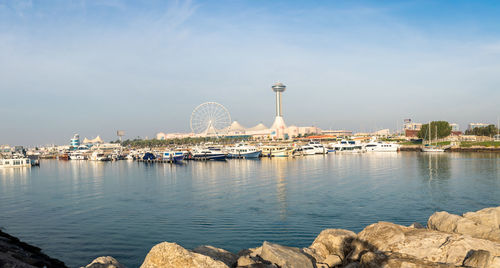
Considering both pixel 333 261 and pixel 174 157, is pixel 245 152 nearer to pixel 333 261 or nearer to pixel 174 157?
pixel 174 157

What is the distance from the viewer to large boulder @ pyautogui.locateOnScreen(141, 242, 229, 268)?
6.65 meters

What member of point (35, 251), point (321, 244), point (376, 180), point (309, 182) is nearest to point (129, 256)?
point (35, 251)

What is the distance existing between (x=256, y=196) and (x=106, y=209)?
9.85 m

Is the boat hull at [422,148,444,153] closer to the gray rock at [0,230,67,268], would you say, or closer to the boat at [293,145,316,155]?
the boat at [293,145,316,155]

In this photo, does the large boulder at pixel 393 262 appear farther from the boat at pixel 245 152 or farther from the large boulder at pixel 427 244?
the boat at pixel 245 152

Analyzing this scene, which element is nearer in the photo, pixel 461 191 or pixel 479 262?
pixel 479 262

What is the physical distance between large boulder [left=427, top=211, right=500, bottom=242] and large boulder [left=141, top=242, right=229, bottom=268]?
6552 mm

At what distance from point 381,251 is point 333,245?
1982 millimetres

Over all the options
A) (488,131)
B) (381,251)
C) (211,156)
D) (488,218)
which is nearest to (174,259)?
(381,251)

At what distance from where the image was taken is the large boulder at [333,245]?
9453 millimetres

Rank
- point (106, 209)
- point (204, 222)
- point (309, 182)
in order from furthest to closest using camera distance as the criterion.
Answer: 1. point (309, 182)
2. point (106, 209)
3. point (204, 222)

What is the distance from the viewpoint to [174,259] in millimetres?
6711

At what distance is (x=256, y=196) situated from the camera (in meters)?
26.1

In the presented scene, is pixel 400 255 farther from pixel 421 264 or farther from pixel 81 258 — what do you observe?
pixel 81 258
